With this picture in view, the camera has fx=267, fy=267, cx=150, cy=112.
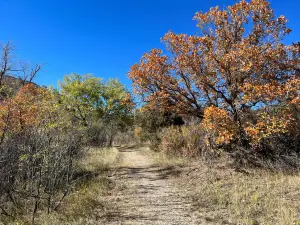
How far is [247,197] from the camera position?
718 centimetres

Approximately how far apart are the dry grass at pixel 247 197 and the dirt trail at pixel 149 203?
466 millimetres

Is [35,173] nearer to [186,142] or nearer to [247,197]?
[247,197]

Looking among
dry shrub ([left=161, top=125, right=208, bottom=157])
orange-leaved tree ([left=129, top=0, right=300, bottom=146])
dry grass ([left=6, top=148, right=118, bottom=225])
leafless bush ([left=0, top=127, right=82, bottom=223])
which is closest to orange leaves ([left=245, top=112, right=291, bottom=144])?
orange-leaved tree ([left=129, top=0, right=300, bottom=146])

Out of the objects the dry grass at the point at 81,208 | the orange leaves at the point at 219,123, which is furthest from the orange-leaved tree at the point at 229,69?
the dry grass at the point at 81,208

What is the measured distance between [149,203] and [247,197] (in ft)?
8.73

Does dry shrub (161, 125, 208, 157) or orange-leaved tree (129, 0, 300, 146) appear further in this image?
dry shrub (161, 125, 208, 157)

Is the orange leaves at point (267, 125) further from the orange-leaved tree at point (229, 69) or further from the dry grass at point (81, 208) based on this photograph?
the dry grass at point (81, 208)

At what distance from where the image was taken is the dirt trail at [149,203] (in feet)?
20.0

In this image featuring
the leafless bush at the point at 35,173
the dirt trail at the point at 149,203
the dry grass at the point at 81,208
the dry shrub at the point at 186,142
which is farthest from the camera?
the dry shrub at the point at 186,142

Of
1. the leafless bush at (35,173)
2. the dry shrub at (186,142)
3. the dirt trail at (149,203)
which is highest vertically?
the dry shrub at (186,142)

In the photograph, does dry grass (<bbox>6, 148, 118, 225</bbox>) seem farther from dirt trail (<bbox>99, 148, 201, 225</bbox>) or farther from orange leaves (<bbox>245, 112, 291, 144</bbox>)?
orange leaves (<bbox>245, 112, 291, 144</bbox>)

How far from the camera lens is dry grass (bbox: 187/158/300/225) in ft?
18.9

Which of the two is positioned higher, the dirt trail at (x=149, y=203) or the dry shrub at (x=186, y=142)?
the dry shrub at (x=186, y=142)

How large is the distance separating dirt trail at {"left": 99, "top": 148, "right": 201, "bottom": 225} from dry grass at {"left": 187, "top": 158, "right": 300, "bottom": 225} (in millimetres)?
466
